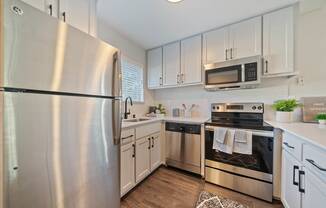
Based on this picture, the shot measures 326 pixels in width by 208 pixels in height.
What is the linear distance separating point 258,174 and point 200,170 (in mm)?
784

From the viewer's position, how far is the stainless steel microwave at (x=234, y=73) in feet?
6.83

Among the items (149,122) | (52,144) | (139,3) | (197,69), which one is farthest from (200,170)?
(139,3)

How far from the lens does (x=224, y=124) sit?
2086 mm

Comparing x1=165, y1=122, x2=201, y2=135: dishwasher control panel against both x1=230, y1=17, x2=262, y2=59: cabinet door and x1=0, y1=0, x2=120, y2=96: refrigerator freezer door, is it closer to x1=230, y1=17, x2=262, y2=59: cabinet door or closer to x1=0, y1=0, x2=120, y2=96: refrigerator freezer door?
x1=230, y1=17, x2=262, y2=59: cabinet door

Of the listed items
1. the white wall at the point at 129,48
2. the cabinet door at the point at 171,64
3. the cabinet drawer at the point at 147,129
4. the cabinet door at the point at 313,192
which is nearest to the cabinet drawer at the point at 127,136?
the cabinet drawer at the point at 147,129

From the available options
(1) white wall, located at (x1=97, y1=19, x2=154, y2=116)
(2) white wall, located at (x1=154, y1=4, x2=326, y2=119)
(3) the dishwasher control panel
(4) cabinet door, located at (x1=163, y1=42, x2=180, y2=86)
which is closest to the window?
(1) white wall, located at (x1=97, y1=19, x2=154, y2=116)

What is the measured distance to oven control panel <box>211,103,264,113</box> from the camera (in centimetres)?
220

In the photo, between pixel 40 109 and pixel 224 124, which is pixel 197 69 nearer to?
pixel 224 124

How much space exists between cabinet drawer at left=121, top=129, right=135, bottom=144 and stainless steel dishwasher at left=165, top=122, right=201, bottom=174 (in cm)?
84

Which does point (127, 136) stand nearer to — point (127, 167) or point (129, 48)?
point (127, 167)

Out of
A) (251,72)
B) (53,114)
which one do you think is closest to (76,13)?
(53,114)

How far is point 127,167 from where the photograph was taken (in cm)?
188

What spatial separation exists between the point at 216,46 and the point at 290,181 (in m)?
2.03

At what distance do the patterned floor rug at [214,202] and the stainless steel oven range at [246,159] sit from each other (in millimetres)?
283
